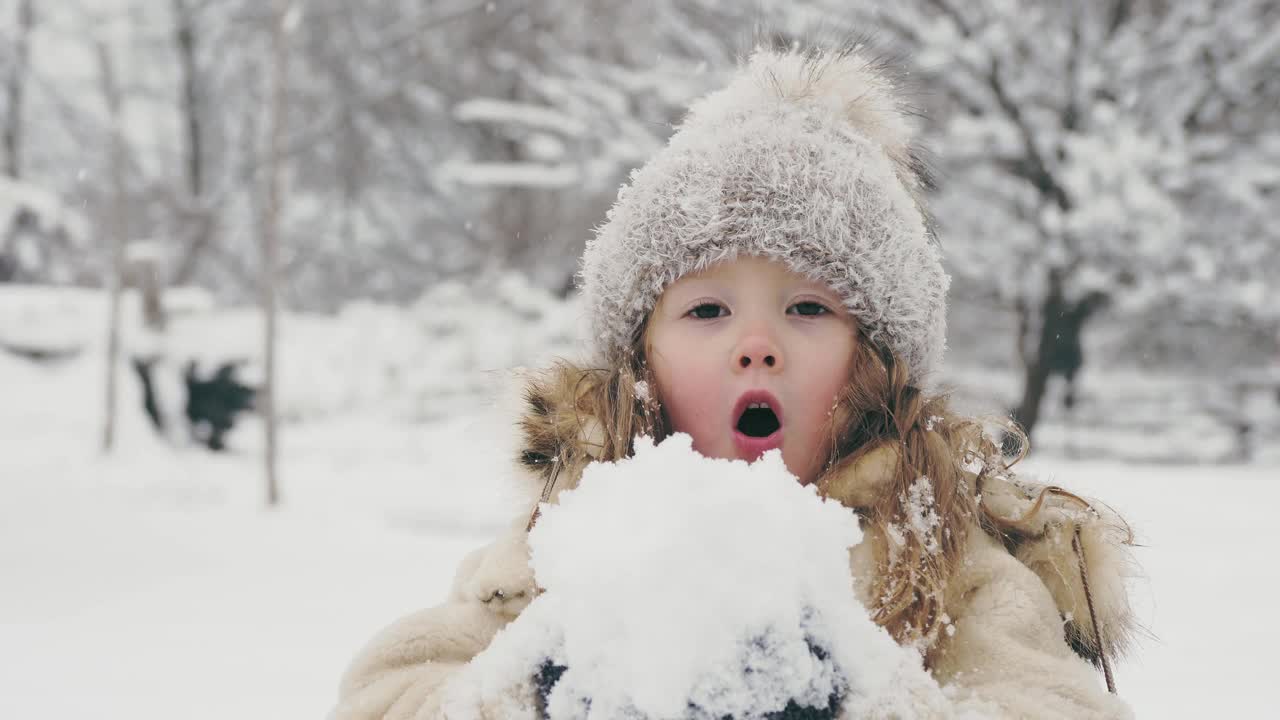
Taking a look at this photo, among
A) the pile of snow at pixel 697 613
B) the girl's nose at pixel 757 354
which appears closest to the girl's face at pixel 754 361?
the girl's nose at pixel 757 354

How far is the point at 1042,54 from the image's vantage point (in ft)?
22.1

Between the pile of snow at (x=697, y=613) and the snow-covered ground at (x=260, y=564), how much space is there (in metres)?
0.60

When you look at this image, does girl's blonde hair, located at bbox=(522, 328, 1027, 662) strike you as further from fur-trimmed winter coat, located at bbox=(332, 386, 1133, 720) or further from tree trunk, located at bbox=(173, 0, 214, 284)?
tree trunk, located at bbox=(173, 0, 214, 284)

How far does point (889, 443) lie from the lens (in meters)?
1.37

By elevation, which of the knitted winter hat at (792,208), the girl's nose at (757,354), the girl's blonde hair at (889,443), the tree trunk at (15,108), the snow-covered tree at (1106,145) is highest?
the tree trunk at (15,108)

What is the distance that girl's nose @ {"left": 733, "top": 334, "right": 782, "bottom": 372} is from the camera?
129 cm

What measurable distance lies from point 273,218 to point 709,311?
5701mm

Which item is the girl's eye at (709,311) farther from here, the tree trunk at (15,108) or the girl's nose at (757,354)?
the tree trunk at (15,108)

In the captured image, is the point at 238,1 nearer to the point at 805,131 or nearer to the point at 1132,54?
the point at 1132,54

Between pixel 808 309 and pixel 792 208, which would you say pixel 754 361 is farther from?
pixel 792 208

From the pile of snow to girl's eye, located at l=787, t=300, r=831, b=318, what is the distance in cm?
41

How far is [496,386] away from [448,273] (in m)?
11.5

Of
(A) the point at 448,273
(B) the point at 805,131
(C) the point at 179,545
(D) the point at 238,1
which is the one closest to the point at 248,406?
(C) the point at 179,545

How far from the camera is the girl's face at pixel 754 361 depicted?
4.35ft
